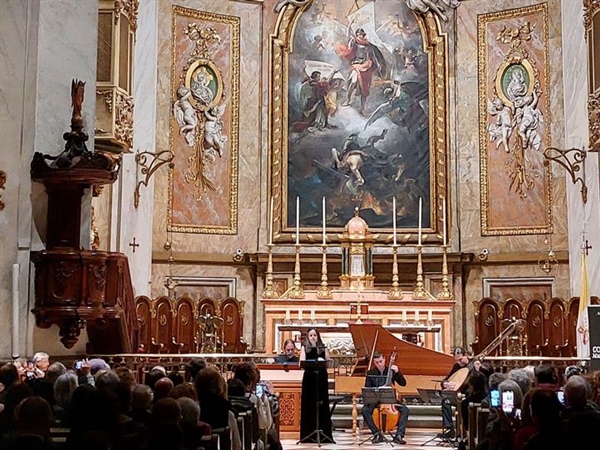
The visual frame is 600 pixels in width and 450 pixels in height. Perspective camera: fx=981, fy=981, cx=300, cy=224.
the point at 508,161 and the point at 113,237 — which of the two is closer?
the point at 113,237

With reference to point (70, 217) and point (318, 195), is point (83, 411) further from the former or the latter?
point (318, 195)

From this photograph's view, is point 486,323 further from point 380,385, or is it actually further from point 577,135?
point 380,385

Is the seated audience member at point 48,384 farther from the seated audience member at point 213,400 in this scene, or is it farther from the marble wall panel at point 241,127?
the marble wall panel at point 241,127

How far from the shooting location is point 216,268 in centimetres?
2059

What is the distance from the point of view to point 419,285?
1936cm

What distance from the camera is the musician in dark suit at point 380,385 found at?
13.2 metres

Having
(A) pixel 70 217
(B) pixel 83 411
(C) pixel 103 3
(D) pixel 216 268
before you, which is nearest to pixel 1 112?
(A) pixel 70 217

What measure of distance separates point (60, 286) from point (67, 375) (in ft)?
13.5

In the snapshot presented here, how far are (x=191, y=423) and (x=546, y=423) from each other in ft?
7.19

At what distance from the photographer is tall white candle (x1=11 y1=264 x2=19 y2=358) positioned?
11242 mm

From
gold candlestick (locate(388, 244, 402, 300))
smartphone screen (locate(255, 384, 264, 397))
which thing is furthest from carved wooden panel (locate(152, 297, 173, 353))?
smartphone screen (locate(255, 384, 264, 397))

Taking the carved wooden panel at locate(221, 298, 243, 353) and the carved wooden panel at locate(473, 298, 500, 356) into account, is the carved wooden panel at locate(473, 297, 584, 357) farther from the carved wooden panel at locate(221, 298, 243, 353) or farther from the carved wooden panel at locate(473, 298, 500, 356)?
the carved wooden panel at locate(221, 298, 243, 353)

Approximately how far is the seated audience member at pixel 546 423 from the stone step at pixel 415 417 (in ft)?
31.4

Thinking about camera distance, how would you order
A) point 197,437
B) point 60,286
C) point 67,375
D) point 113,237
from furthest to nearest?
1. point 113,237
2. point 60,286
3. point 67,375
4. point 197,437
